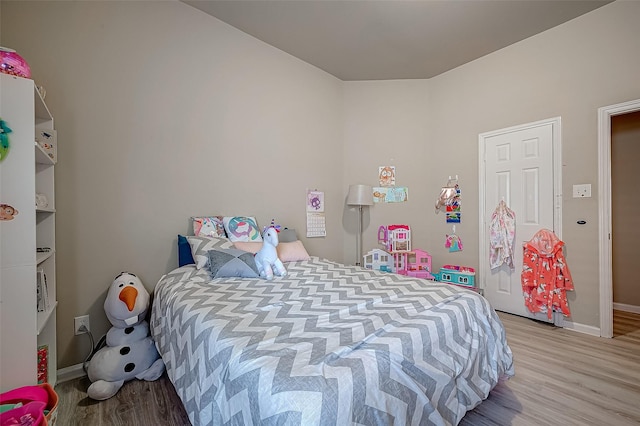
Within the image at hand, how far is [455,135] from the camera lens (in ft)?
11.6

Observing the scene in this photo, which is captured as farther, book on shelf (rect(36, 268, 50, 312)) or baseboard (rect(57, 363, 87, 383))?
→ baseboard (rect(57, 363, 87, 383))

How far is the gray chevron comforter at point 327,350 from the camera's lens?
2.71 ft

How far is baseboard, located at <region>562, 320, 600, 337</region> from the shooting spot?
2.49 metres

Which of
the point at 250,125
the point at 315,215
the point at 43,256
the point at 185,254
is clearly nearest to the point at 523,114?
the point at 315,215

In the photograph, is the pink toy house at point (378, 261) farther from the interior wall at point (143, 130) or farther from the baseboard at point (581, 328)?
the baseboard at point (581, 328)

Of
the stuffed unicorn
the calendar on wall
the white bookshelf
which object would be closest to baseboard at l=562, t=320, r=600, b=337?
the calendar on wall

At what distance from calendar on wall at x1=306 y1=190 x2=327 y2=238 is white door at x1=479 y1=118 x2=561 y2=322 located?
1848 millimetres

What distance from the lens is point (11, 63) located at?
4.15 feet

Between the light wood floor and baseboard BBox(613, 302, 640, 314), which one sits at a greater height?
the light wood floor

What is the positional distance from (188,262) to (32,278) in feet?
3.34

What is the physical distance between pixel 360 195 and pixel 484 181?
56.0 inches

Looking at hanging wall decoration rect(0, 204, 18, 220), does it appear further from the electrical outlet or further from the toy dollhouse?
the toy dollhouse

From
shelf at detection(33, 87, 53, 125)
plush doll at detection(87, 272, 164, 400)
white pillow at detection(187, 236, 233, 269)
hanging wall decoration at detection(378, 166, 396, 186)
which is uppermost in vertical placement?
shelf at detection(33, 87, 53, 125)

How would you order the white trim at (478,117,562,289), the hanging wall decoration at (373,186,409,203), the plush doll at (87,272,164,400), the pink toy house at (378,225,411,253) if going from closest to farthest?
the plush doll at (87,272,164,400) → the white trim at (478,117,562,289) → the pink toy house at (378,225,411,253) → the hanging wall decoration at (373,186,409,203)
